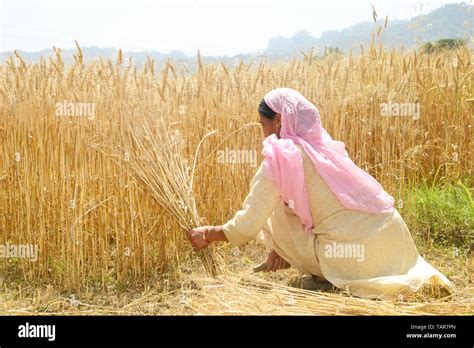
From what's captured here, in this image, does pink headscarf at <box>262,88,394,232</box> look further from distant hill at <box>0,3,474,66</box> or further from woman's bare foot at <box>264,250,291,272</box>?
distant hill at <box>0,3,474,66</box>

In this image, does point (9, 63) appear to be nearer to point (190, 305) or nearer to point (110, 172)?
point (110, 172)

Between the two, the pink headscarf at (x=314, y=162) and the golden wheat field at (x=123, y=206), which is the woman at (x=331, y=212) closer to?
the pink headscarf at (x=314, y=162)

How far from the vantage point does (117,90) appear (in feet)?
10.6

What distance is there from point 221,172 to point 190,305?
1.02 metres

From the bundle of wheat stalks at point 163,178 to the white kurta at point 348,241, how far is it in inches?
12.6

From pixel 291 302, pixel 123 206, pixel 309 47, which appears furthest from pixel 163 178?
pixel 309 47

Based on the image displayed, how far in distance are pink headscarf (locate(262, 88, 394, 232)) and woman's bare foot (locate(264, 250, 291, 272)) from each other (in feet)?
0.96

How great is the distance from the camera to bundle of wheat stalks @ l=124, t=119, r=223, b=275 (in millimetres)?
3109

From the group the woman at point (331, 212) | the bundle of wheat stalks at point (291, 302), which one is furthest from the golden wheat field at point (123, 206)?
the woman at point (331, 212)

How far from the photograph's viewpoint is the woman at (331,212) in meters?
2.86

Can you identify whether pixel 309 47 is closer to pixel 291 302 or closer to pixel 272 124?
pixel 272 124

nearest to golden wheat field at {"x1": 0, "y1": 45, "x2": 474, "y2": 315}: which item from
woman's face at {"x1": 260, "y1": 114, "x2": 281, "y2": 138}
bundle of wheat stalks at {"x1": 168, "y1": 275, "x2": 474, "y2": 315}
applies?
bundle of wheat stalks at {"x1": 168, "y1": 275, "x2": 474, "y2": 315}

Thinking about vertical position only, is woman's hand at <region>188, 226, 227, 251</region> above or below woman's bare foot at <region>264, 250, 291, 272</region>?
above

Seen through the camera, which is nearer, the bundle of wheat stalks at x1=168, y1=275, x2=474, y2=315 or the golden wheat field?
the bundle of wheat stalks at x1=168, y1=275, x2=474, y2=315
